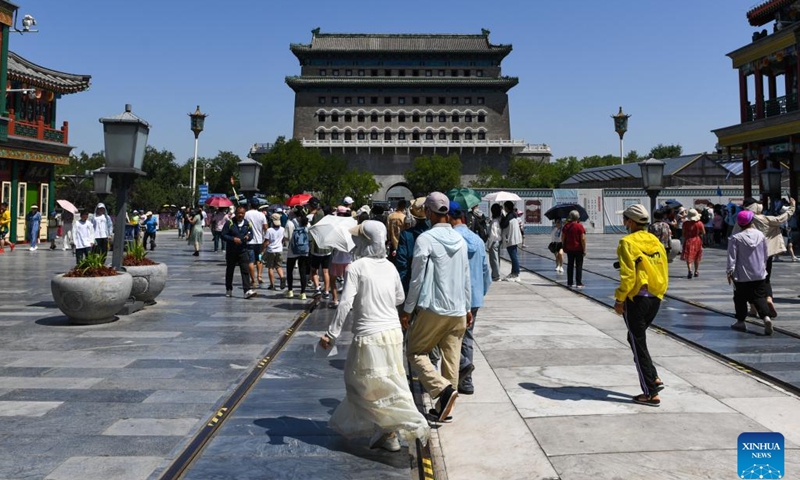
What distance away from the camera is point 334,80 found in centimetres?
7875

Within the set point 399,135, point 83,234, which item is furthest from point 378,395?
point 399,135

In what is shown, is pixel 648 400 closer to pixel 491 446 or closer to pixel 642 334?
pixel 642 334

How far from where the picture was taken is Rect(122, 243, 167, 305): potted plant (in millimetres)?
10438

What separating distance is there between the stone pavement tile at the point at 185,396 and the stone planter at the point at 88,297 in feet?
12.2

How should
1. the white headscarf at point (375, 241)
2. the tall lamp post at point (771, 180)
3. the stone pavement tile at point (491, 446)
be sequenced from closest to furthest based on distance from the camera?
the stone pavement tile at point (491, 446) < the white headscarf at point (375, 241) < the tall lamp post at point (771, 180)

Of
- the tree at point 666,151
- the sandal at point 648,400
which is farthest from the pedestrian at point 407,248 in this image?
the tree at point 666,151

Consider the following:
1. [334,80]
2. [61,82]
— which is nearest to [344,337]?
[61,82]

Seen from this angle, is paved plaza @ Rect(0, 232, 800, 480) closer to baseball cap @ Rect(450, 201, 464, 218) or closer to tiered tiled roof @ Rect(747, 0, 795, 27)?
baseball cap @ Rect(450, 201, 464, 218)

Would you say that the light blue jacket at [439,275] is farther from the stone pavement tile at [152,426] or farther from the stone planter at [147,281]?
the stone planter at [147,281]

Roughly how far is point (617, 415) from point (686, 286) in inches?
373

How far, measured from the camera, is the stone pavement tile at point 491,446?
396 centimetres

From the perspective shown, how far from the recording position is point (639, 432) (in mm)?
4594

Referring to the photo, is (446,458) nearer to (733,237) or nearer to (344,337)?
(344,337)

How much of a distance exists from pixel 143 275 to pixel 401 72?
74394 mm
